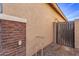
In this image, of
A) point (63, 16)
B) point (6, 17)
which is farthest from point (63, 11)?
point (6, 17)

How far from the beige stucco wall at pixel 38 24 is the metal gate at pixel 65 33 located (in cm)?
10

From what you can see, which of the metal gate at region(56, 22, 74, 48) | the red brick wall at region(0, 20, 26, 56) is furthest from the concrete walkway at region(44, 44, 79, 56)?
the red brick wall at region(0, 20, 26, 56)

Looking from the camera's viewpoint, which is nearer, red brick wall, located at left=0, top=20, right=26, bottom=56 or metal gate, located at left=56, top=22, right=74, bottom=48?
red brick wall, located at left=0, top=20, right=26, bottom=56

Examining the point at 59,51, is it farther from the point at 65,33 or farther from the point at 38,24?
the point at 38,24

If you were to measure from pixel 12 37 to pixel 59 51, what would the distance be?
32.3 inches

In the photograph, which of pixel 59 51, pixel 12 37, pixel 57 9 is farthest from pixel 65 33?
pixel 12 37

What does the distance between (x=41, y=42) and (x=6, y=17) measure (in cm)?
74

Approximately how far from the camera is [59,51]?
230 cm

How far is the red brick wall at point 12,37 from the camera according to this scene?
6.27 feet

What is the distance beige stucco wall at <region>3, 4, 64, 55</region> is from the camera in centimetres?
223

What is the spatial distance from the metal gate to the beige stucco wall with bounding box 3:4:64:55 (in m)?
0.10

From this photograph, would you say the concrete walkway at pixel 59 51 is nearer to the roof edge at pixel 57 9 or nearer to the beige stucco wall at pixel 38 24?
the beige stucco wall at pixel 38 24

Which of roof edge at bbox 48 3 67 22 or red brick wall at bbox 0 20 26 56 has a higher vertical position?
roof edge at bbox 48 3 67 22

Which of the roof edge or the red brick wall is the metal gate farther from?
the red brick wall
